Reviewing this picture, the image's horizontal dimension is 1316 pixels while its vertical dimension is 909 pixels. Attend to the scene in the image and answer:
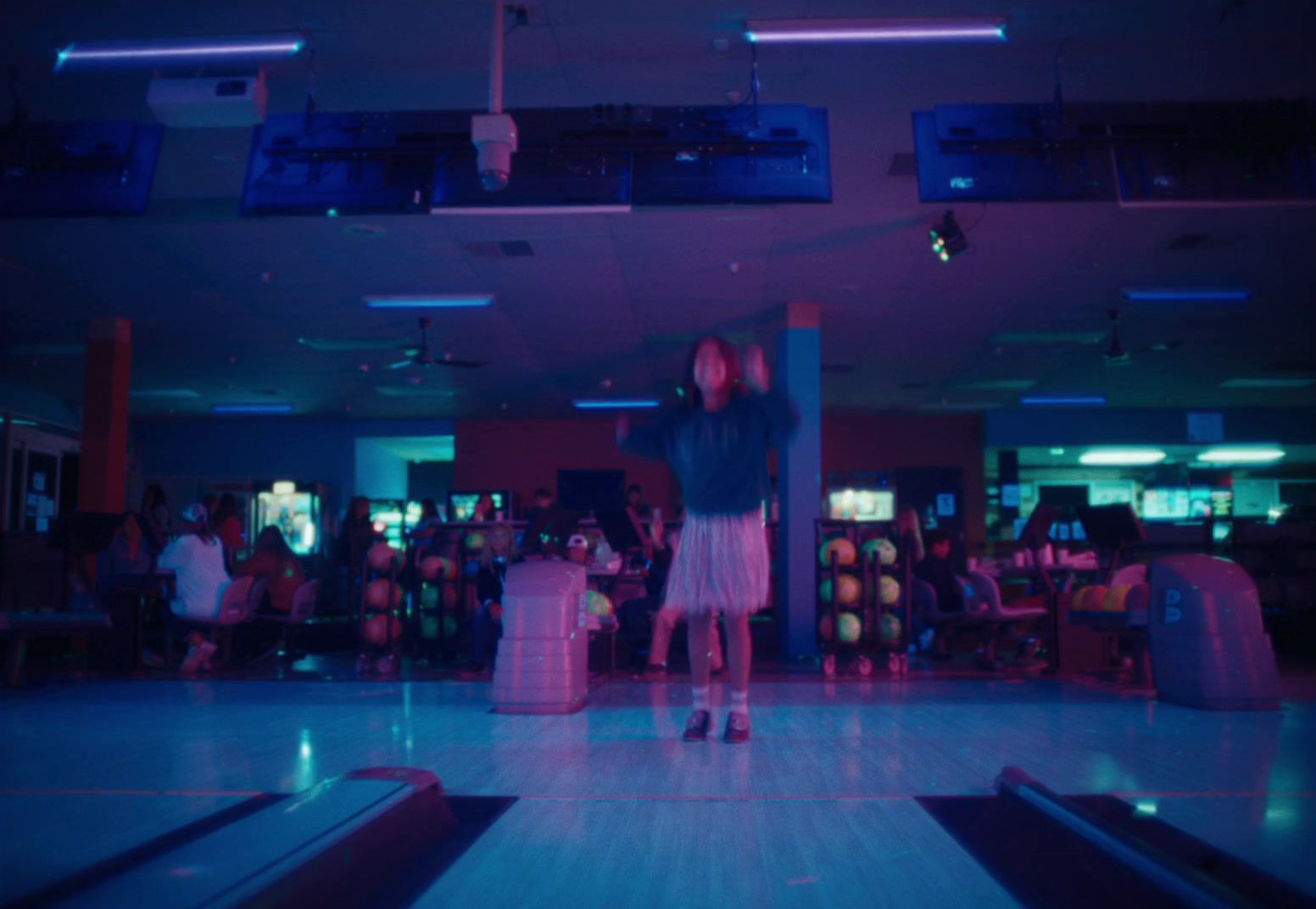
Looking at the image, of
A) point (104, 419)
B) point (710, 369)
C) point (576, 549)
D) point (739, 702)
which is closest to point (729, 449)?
point (710, 369)

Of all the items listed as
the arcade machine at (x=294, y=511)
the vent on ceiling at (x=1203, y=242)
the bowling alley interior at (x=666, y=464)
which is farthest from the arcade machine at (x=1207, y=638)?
the arcade machine at (x=294, y=511)

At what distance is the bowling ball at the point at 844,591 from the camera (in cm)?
720

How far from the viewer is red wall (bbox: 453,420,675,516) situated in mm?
17328

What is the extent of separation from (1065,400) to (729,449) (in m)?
12.9

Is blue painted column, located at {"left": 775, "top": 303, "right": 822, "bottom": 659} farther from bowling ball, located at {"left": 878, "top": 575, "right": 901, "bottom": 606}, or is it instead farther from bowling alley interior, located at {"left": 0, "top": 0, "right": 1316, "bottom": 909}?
bowling ball, located at {"left": 878, "top": 575, "right": 901, "bottom": 606}

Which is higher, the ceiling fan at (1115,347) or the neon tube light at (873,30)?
the neon tube light at (873,30)

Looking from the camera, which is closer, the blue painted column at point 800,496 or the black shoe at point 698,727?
the black shoe at point 698,727

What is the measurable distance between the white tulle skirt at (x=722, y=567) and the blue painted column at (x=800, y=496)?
4921 mm

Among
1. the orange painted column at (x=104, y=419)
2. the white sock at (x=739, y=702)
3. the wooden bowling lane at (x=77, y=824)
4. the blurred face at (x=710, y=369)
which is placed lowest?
the wooden bowling lane at (x=77, y=824)

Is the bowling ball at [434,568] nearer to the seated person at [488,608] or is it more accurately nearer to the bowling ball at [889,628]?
the seated person at [488,608]

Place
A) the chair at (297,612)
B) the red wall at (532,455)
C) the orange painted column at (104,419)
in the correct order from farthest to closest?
1. the red wall at (532,455)
2. the orange painted column at (104,419)
3. the chair at (297,612)

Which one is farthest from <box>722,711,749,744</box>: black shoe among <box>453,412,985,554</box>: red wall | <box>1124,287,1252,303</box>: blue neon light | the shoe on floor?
<box>453,412,985,554</box>: red wall

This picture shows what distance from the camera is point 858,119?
5.77 metres

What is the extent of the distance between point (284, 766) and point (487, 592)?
13.6 feet
